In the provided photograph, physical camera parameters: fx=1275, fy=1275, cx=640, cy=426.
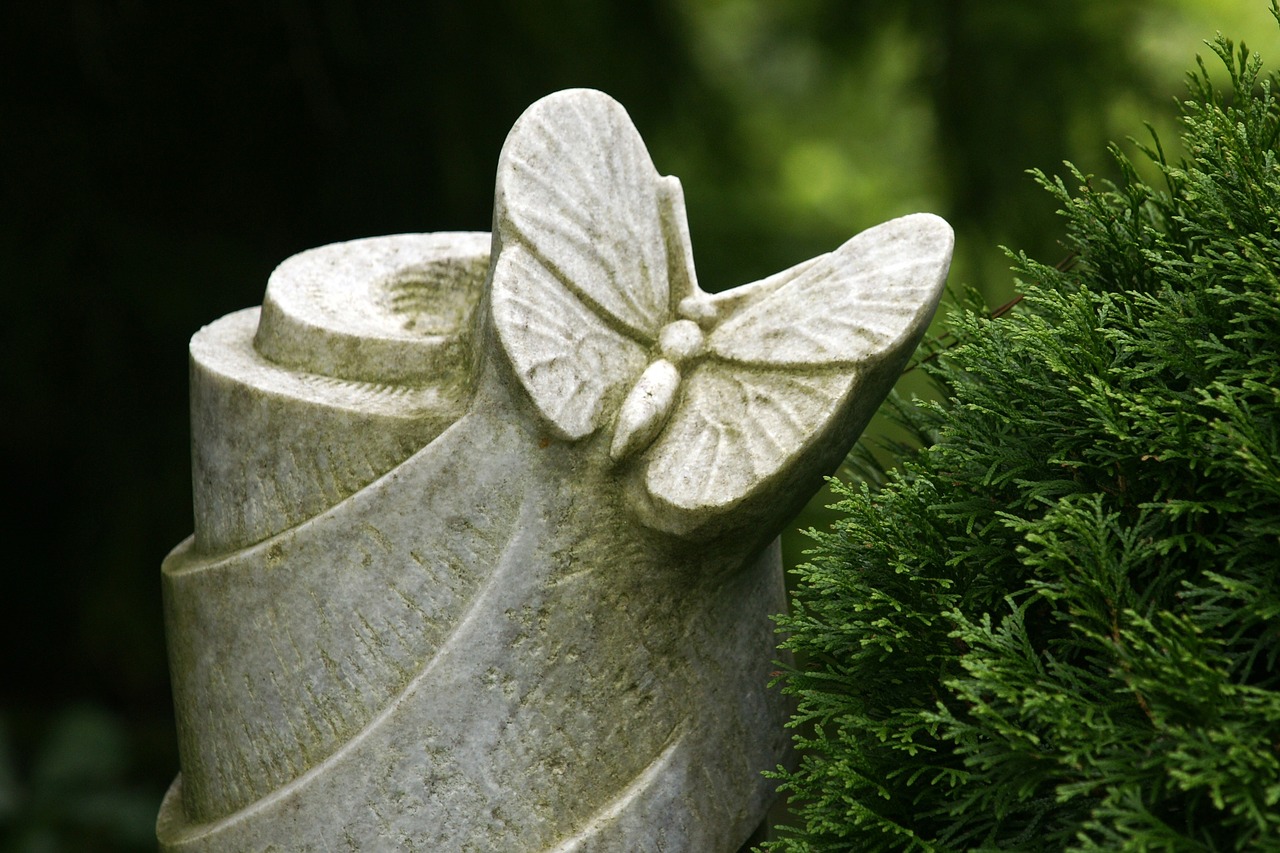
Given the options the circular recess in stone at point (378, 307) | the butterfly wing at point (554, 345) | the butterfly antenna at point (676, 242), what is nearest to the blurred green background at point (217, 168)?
the circular recess in stone at point (378, 307)

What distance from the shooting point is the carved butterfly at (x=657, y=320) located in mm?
1562

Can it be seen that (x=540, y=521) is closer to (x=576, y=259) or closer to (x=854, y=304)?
(x=576, y=259)

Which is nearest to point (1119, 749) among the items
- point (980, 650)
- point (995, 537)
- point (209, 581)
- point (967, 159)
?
point (980, 650)

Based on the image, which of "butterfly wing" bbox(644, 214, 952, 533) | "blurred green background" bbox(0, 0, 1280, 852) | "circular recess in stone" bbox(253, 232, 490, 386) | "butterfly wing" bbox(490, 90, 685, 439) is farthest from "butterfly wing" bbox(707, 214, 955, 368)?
"blurred green background" bbox(0, 0, 1280, 852)

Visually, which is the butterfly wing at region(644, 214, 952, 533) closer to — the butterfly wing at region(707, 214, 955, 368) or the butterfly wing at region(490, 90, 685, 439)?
the butterfly wing at region(707, 214, 955, 368)

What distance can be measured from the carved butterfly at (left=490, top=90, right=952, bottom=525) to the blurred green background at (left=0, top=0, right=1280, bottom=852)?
1.84m

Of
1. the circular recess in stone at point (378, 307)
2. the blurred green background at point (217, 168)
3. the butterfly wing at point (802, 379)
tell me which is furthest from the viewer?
the blurred green background at point (217, 168)

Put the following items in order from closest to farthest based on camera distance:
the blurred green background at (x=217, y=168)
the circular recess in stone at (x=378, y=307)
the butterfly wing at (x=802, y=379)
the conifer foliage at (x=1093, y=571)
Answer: the conifer foliage at (x=1093, y=571)
the butterfly wing at (x=802, y=379)
the circular recess in stone at (x=378, y=307)
the blurred green background at (x=217, y=168)

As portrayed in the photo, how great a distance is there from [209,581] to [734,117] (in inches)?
106

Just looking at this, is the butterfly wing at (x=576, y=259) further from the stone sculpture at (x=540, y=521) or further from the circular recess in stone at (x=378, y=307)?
the circular recess in stone at (x=378, y=307)

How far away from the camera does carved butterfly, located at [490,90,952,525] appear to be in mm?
1562

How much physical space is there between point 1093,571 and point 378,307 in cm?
111

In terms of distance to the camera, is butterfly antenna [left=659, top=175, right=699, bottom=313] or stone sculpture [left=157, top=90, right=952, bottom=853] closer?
stone sculpture [left=157, top=90, right=952, bottom=853]

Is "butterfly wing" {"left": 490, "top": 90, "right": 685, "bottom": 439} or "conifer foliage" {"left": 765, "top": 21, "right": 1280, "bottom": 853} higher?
"butterfly wing" {"left": 490, "top": 90, "right": 685, "bottom": 439}
